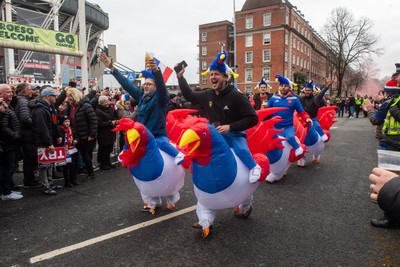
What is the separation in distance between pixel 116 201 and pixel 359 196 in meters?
4.15

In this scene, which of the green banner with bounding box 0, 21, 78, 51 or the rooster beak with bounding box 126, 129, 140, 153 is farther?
the green banner with bounding box 0, 21, 78, 51

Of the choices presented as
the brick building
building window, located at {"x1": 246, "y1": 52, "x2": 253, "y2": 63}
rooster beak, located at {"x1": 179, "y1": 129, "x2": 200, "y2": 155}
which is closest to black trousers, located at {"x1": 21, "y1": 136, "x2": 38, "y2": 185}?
rooster beak, located at {"x1": 179, "y1": 129, "x2": 200, "y2": 155}

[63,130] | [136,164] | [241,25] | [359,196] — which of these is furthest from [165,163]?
[241,25]

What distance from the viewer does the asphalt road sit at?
302 cm

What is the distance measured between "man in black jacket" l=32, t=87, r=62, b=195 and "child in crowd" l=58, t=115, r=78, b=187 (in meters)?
0.19

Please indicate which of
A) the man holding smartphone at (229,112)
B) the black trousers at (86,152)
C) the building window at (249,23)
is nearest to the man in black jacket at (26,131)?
the black trousers at (86,152)

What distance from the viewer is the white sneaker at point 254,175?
324cm

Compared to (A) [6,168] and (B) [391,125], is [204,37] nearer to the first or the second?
(A) [6,168]

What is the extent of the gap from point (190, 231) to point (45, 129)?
331 cm

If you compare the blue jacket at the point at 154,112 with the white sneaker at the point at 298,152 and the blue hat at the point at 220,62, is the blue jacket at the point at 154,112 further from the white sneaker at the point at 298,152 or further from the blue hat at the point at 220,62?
the white sneaker at the point at 298,152

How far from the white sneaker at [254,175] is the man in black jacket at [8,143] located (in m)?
4.10

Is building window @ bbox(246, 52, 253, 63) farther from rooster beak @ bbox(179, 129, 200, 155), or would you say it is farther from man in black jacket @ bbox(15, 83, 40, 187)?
rooster beak @ bbox(179, 129, 200, 155)

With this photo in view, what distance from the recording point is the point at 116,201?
4.81 m

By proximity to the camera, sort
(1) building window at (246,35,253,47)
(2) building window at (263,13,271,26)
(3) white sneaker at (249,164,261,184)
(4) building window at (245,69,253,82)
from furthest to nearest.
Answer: (1) building window at (246,35,253,47) < (4) building window at (245,69,253,82) < (2) building window at (263,13,271,26) < (3) white sneaker at (249,164,261,184)
